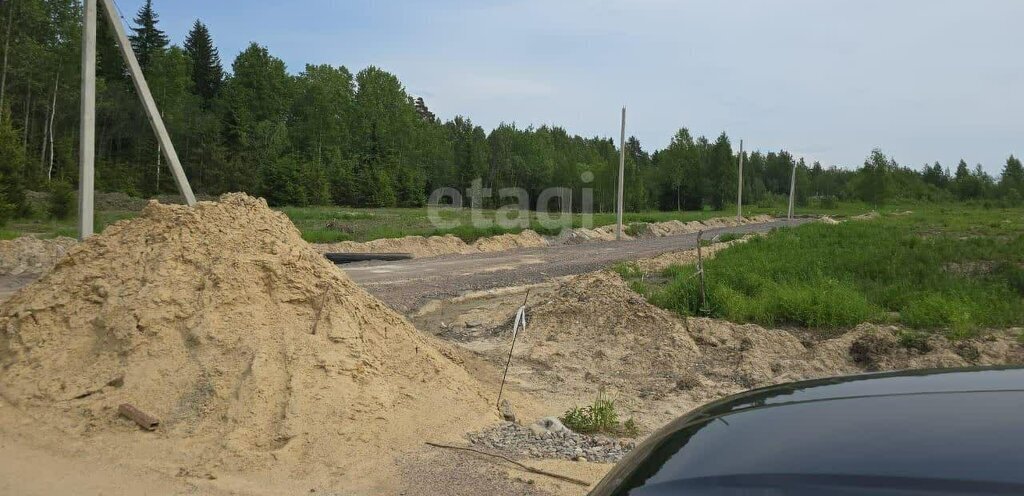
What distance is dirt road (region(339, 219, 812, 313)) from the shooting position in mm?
14570

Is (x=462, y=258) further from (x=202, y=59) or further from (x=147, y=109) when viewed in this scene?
(x=202, y=59)

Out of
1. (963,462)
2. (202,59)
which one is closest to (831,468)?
(963,462)

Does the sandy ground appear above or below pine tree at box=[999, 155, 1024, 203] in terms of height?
below

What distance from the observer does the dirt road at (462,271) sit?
14.6 meters

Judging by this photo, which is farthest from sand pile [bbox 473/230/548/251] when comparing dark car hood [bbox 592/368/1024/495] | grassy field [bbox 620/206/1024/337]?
dark car hood [bbox 592/368/1024/495]

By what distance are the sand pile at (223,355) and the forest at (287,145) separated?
21.8m

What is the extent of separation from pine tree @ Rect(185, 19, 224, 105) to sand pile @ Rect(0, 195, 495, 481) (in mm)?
63769

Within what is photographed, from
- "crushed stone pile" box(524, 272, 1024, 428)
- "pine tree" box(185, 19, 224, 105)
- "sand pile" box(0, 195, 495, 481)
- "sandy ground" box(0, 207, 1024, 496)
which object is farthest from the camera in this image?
"pine tree" box(185, 19, 224, 105)

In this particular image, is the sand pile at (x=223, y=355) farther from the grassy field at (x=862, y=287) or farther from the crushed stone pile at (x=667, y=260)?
the crushed stone pile at (x=667, y=260)

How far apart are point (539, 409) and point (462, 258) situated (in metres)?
15.5

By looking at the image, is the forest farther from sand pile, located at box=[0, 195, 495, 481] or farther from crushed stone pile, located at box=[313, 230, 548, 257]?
sand pile, located at box=[0, 195, 495, 481]

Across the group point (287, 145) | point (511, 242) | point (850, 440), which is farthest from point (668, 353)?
point (287, 145)

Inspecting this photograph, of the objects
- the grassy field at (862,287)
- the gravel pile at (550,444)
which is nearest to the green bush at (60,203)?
the grassy field at (862,287)

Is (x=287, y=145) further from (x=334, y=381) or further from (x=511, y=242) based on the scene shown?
(x=334, y=381)
